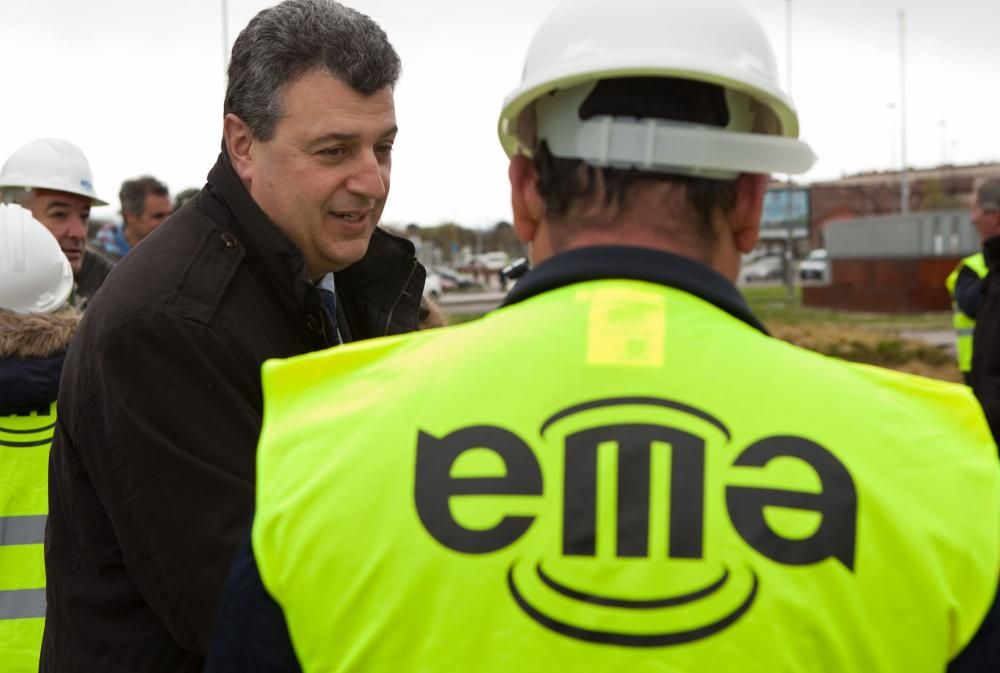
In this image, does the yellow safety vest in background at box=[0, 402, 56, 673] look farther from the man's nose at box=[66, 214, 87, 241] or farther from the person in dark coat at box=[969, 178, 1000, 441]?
the person in dark coat at box=[969, 178, 1000, 441]

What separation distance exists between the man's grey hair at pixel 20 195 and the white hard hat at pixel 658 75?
4846 mm

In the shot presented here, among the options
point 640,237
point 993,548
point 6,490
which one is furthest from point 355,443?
Answer: point 6,490

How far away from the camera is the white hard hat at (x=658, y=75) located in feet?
4.61

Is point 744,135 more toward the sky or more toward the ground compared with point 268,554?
more toward the sky

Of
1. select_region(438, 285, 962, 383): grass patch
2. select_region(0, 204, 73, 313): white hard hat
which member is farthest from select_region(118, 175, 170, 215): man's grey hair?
select_region(438, 285, 962, 383): grass patch

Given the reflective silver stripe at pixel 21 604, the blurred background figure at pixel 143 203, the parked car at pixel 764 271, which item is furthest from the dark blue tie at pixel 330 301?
the parked car at pixel 764 271

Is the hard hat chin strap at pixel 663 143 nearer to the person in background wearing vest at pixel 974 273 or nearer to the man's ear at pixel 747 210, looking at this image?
the man's ear at pixel 747 210

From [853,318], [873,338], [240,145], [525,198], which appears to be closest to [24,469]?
[240,145]

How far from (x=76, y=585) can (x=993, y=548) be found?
5.52ft

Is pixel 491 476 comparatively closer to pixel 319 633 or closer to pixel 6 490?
pixel 319 633

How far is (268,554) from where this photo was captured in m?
1.30

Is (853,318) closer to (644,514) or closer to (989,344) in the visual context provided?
(989,344)

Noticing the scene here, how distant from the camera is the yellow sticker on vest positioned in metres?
1.28

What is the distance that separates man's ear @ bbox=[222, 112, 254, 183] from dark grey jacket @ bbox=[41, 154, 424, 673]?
8cm
